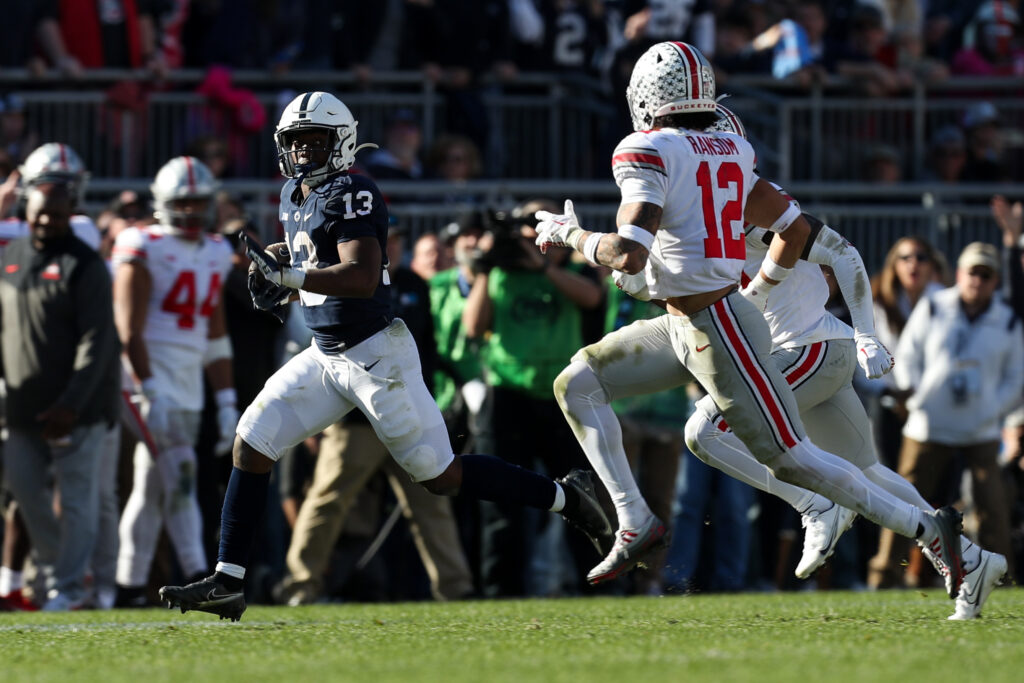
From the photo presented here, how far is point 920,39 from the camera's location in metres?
14.9

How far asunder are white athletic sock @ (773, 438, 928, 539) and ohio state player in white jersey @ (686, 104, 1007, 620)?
1.33 feet

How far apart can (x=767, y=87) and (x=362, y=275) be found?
7544 mm

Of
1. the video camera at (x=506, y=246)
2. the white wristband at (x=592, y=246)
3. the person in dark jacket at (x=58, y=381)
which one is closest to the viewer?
the white wristband at (x=592, y=246)

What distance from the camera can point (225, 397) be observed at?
984 cm

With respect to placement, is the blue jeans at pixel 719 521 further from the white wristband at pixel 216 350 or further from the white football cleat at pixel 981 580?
the white football cleat at pixel 981 580

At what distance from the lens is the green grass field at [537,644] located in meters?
5.17

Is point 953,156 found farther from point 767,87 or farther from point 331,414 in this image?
point 331,414

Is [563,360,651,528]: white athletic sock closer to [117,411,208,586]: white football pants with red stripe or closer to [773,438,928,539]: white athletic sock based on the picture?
[773,438,928,539]: white athletic sock

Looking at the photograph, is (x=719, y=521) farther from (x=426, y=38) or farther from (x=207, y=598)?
(x=207, y=598)

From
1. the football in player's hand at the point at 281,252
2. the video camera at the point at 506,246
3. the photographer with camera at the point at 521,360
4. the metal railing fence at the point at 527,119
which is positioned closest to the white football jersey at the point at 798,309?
the football in player's hand at the point at 281,252

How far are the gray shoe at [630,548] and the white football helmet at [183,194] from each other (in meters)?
3.73

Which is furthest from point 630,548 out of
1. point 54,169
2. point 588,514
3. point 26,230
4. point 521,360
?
point 26,230

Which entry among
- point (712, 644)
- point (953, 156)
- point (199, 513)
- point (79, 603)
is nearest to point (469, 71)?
point (953, 156)

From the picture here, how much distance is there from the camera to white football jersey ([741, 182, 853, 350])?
23.6 feet
